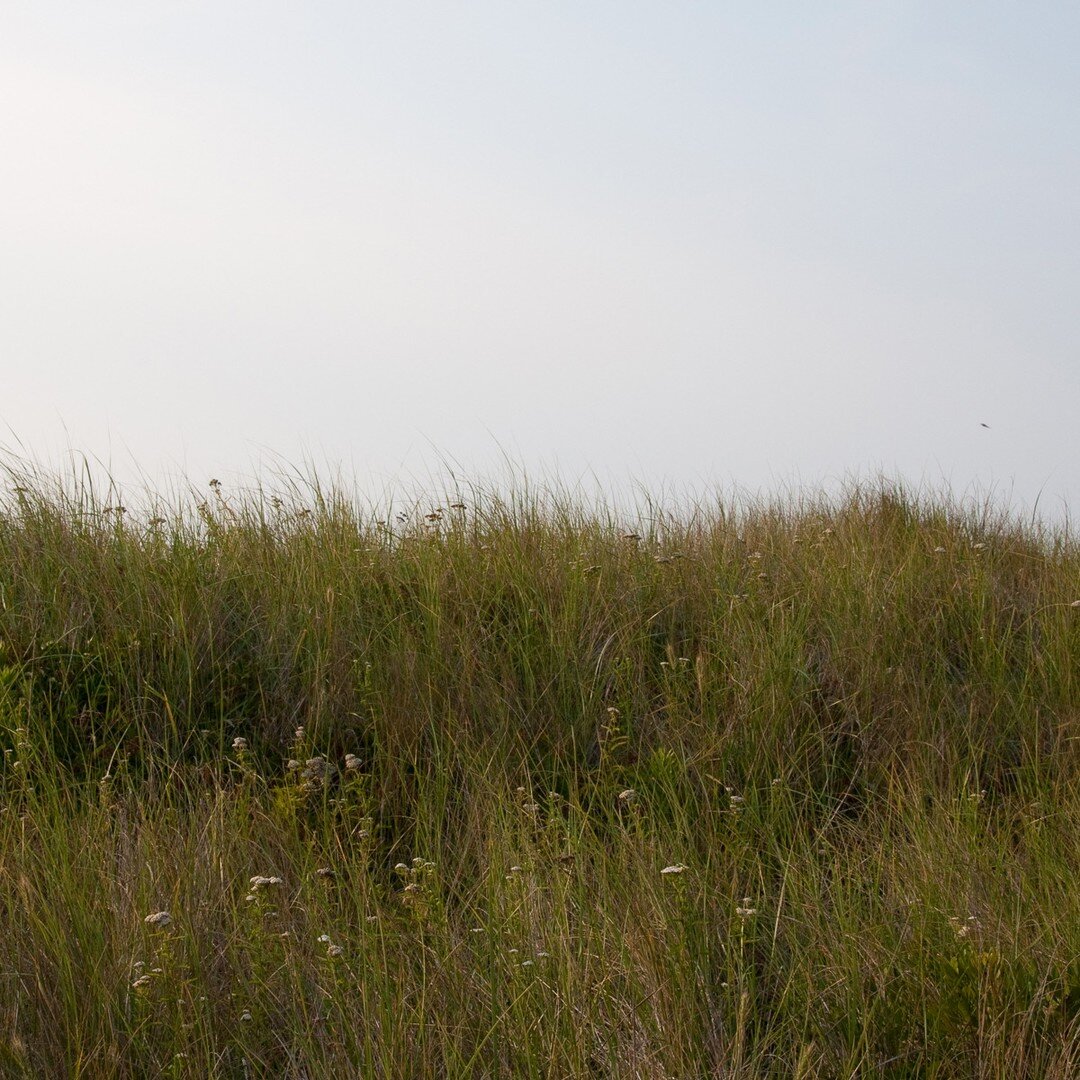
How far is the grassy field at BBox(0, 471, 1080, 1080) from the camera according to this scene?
2.34 m

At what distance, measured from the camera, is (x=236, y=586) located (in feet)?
15.2

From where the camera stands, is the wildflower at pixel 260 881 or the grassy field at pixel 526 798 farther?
the wildflower at pixel 260 881

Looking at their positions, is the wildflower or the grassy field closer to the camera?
the grassy field

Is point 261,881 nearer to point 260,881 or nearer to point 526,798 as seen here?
point 260,881

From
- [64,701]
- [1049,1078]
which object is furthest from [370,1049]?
[64,701]

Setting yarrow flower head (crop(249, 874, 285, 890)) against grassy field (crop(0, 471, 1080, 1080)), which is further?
yarrow flower head (crop(249, 874, 285, 890))

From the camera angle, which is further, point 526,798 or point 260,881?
point 526,798

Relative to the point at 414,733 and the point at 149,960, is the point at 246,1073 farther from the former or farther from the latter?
the point at 414,733

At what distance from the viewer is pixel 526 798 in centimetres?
366

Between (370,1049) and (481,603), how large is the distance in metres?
2.58

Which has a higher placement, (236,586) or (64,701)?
(236,586)

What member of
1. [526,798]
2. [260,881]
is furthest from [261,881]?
[526,798]

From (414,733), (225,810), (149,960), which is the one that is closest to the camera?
(149,960)

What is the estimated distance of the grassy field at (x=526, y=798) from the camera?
234 cm
